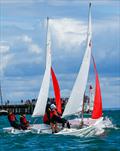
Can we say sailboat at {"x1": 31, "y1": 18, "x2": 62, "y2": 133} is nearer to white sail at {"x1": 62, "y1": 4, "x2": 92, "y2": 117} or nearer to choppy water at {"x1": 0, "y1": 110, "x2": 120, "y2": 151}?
white sail at {"x1": 62, "y1": 4, "x2": 92, "y2": 117}

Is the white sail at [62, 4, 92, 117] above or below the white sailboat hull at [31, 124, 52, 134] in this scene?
above

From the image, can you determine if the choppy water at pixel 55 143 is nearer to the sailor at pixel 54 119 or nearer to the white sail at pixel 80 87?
the sailor at pixel 54 119

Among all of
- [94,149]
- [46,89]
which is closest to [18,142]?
[94,149]

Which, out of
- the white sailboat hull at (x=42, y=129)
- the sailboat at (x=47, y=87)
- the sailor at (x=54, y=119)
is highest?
the sailboat at (x=47, y=87)

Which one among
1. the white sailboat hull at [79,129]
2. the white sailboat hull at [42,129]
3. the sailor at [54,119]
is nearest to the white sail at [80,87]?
the sailor at [54,119]

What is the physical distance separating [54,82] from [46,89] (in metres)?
0.84

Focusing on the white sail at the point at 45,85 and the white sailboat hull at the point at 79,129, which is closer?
the white sailboat hull at the point at 79,129

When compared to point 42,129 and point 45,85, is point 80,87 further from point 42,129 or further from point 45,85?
point 45,85

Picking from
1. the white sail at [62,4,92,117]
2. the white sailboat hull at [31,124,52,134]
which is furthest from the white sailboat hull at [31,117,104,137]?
the white sail at [62,4,92,117]

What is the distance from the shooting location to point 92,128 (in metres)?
49.7

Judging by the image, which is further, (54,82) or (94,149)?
(54,82)

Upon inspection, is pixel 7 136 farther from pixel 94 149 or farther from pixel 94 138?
pixel 94 149

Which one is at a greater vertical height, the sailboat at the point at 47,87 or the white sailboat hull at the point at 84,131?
the sailboat at the point at 47,87

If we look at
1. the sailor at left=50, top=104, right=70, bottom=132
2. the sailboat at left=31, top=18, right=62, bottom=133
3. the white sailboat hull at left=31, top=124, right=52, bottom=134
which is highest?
the sailboat at left=31, top=18, right=62, bottom=133
